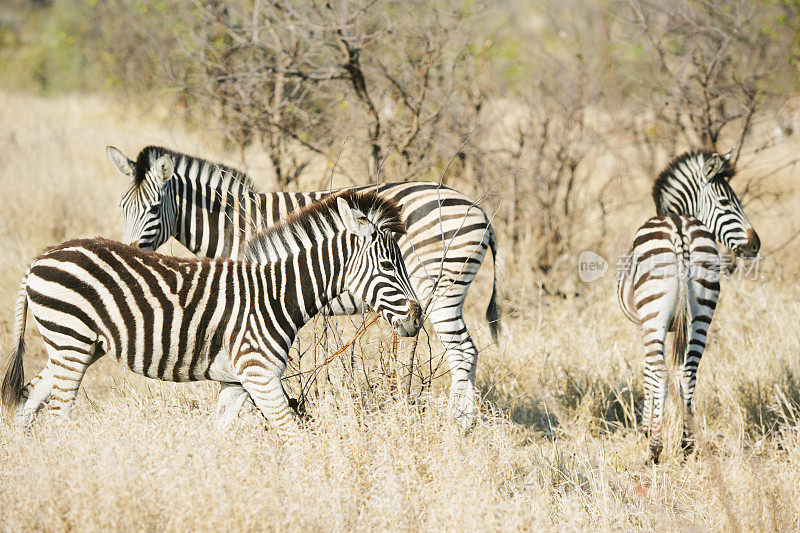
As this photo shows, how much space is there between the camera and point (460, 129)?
820 cm

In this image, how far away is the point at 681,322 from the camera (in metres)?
5.00

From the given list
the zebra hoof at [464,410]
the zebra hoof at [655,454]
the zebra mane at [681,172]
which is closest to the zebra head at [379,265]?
the zebra hoof at [464,410]

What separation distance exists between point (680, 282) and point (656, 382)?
73cm

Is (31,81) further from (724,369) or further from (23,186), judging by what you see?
(724,369)

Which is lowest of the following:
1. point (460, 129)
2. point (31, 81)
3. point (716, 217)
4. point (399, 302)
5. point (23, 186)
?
point (399, 302)

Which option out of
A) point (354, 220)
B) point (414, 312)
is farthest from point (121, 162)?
point (414, 312)

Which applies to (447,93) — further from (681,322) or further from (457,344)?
(681,322)

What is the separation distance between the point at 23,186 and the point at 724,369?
8.59m

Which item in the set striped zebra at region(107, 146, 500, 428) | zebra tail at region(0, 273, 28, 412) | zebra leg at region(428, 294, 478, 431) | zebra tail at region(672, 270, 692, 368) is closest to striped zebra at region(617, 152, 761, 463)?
zebra tail at region(672, 270, 692, 368)

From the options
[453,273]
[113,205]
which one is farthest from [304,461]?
[113,205]

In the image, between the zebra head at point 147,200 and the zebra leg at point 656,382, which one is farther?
the zebra head at point 147,200

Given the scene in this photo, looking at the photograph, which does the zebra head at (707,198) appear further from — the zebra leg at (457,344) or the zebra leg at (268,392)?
the zebra leg at (268,392)

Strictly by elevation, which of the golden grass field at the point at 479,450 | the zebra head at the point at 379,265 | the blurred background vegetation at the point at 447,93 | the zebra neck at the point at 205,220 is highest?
the blurred background vegetation at the point at 447,93
